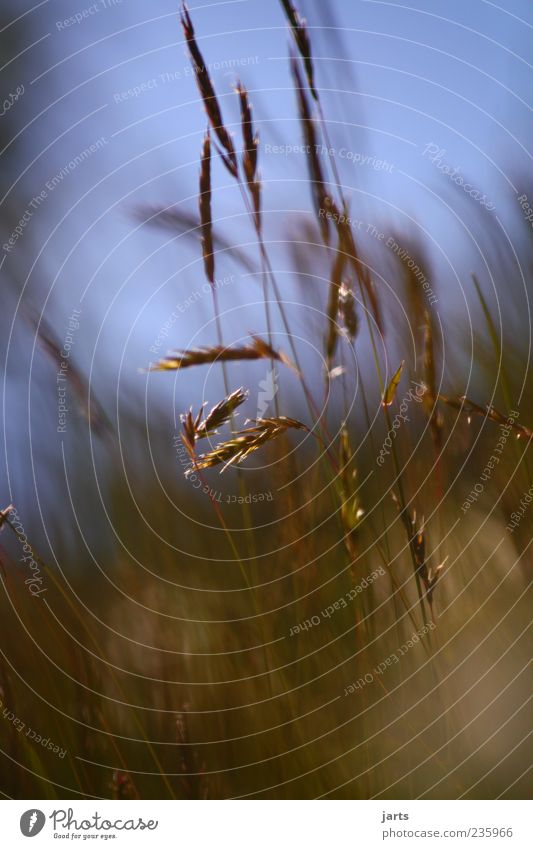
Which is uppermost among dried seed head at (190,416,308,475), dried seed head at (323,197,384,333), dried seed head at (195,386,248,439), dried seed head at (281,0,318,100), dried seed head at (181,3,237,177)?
dried seed head at (281,0,318,100)

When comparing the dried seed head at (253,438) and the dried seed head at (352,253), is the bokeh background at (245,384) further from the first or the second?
the dried seed head at (253,438)

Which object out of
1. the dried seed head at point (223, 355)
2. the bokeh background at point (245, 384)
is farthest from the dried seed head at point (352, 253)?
the dried seed head at point (223, 355)

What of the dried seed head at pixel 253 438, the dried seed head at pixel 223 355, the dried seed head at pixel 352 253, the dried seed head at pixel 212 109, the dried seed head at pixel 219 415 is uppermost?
the dried seed head at pixel 212 109

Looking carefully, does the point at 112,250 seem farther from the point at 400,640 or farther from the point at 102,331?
the point at 400,640

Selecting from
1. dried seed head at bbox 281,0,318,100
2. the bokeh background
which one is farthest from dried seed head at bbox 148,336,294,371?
dried seed head at bbox 281,0,318,100

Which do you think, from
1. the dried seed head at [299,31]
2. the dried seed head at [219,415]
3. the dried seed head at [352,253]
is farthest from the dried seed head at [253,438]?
the dried seed head at [299,31]

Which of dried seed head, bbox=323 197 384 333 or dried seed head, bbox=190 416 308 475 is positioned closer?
dried seed head, bbox=190 416 308 475

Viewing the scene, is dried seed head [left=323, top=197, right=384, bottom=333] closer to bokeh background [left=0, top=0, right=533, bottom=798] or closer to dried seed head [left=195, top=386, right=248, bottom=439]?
bokeh background [left=0, top=0, right=533, bottom=798]

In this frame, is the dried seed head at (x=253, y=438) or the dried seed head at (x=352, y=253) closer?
the dried seed head at (x=253, y=438)

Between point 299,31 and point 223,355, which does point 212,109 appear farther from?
point 223,355

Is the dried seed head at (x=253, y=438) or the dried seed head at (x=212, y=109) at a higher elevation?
the dried seed head at (x=212, y=109)

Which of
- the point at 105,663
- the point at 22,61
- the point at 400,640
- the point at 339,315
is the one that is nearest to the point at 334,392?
the point at 339,315

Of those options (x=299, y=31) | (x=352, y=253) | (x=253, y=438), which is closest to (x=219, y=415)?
(x=253, y=438)
